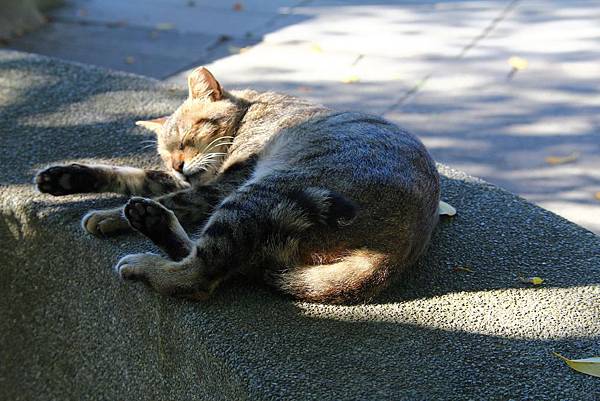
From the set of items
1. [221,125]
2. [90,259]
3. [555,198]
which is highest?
[221,125]

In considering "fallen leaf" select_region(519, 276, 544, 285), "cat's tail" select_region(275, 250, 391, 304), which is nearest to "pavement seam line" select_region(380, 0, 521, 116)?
"fallen leaf" select_region(519, 276, 544, 285)

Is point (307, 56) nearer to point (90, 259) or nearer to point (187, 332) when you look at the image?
point (90, 259)

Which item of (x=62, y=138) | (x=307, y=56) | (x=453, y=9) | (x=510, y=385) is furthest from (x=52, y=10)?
(x=510, y=385)

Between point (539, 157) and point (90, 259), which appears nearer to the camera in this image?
point (90, 259)

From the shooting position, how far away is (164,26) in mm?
7141

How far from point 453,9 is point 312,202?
514 cm

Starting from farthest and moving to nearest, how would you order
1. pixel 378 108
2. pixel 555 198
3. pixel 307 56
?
1. pixel 307 56
2. pixel 378 108
3. pixel 555 198

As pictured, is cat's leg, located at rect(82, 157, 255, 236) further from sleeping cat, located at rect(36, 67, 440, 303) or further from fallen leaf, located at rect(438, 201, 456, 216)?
fallen leaf, located at rect(438, 201, 456, 216)

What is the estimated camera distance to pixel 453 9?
7141 millimetres

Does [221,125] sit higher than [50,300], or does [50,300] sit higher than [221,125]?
[221,125]

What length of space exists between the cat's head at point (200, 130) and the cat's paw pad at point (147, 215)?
1.70 feet

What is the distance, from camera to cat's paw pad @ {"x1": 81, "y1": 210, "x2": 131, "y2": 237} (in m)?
2.95

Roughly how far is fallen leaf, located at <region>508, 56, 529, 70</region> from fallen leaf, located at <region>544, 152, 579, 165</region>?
53.7 inches

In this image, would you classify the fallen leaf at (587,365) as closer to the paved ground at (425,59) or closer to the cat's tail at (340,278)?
the cat's tail at (340,278)
